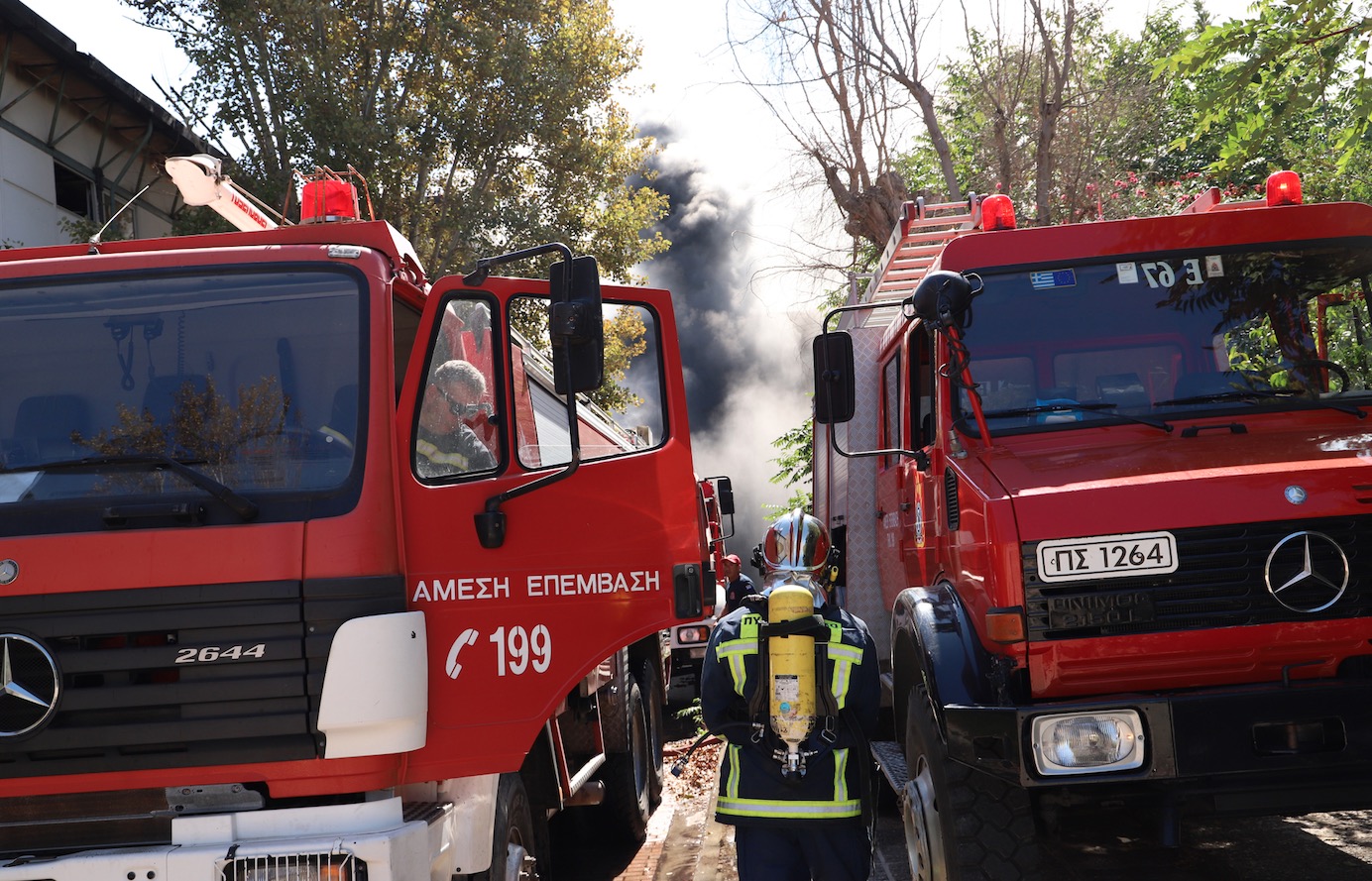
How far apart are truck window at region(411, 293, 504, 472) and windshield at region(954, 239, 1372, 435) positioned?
6.35ft

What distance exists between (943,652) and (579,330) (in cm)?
173

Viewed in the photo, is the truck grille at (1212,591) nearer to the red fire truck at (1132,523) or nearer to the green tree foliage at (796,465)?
the red fire truck at (1132,523)

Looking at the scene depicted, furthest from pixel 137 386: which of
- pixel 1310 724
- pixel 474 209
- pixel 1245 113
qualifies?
pixel 474 209

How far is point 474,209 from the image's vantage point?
1584 cm

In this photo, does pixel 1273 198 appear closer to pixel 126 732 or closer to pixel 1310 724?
pixel 1310 724

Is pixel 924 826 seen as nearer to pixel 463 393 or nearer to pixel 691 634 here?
pixel 463 393

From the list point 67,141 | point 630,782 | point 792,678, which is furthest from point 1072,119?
point 67,141

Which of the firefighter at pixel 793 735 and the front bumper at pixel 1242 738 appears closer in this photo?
the front bumper at pixel 1242 738

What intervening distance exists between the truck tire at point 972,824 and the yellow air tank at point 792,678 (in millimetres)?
649

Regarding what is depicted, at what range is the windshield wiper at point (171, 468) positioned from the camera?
3.74m

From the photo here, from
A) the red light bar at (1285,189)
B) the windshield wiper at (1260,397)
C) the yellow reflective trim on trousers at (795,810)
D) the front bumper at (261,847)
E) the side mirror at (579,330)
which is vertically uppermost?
the red light bar at (1285,189)

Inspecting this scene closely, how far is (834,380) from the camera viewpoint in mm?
5168

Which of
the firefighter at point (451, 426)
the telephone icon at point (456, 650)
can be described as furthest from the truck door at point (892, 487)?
the telephone icon at point (456, 650)

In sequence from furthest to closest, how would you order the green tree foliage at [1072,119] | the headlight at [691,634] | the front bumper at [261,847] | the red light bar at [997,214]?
the headlight at [691,634] → the green tree foliage at [1072,119] → the red light bar at [997,214] → the front bumper at [261,847]
